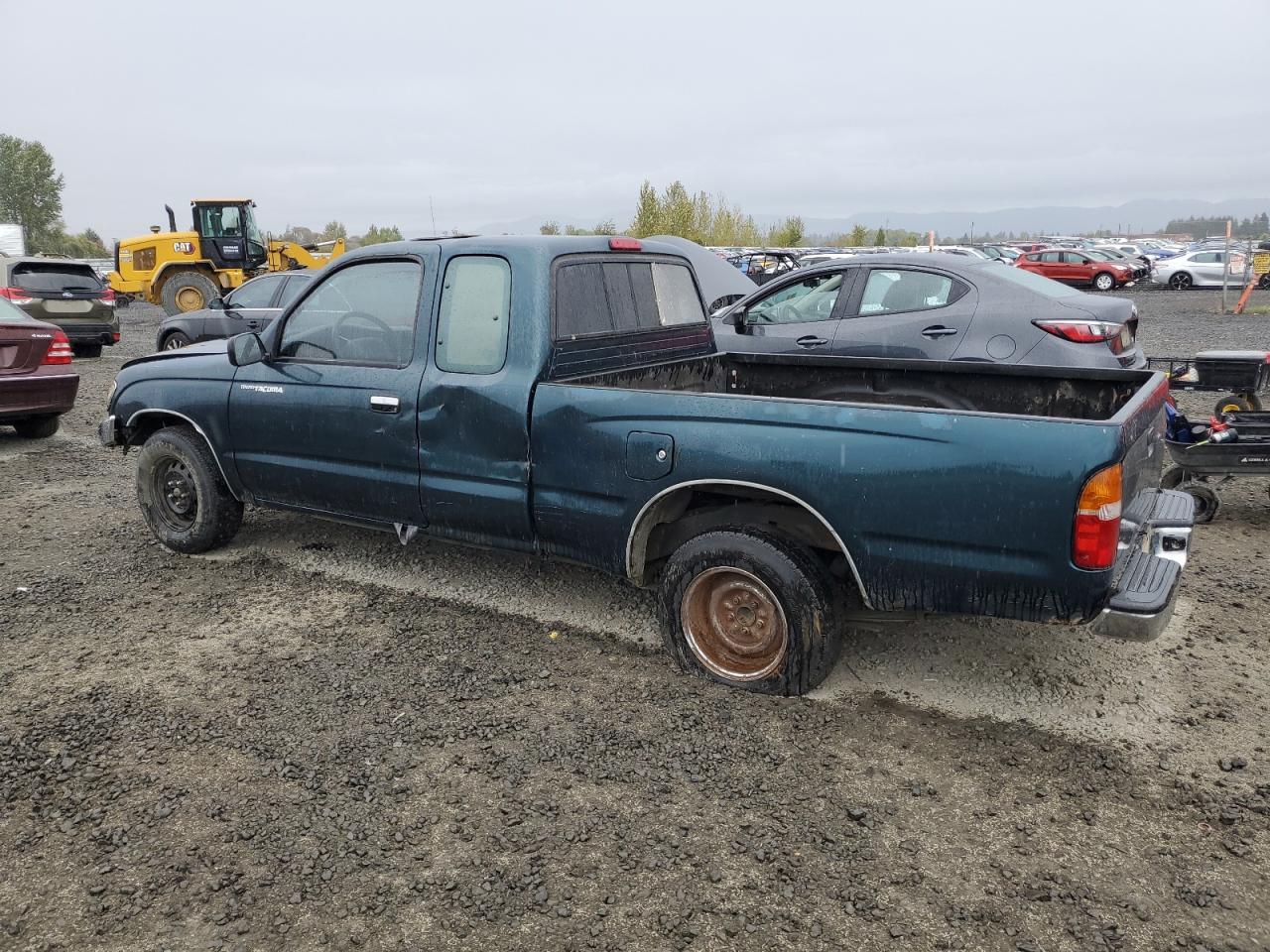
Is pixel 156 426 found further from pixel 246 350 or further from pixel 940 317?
pixel 940 317

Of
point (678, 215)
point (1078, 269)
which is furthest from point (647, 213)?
point (1078, 269)

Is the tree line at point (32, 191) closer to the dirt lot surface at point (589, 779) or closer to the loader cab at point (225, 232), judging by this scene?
the loader cab at point (225, 232)

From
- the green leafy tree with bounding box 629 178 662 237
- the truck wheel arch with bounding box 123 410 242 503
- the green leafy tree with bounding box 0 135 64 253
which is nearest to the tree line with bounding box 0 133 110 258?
the green leafy tree with bounding box 0 135 64 253

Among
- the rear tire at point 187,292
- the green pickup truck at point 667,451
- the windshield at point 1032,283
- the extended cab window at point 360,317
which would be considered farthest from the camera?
the rear tire at point 187,292

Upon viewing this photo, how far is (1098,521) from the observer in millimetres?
2990

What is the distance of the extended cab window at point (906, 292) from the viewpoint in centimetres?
692

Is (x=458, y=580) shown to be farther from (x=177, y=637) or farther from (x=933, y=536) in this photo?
(x=933, y=536)

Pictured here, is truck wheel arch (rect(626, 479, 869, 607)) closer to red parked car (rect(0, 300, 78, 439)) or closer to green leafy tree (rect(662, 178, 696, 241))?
red parked car (rect(0, 300, 78, 439))

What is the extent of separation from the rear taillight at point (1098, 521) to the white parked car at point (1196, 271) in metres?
32.6

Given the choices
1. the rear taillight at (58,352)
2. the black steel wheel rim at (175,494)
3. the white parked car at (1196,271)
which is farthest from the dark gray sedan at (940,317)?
the white parked car at (1196,271)

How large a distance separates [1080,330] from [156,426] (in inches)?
244

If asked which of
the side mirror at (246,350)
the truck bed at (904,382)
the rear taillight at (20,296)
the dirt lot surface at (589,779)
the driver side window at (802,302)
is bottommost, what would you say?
the dirt lot surface at (589,779)

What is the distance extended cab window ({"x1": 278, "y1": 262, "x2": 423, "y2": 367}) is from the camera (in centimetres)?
457

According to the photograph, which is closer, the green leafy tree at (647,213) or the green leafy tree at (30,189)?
the green leafy tree at (647,213)
